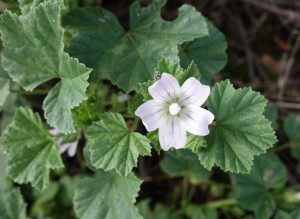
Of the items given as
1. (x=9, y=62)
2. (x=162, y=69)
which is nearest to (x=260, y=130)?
(x=162, y=69)

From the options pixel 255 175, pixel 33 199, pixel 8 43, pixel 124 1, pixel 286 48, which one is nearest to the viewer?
pixel 8 43

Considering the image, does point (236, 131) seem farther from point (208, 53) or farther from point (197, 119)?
point (208, 53)

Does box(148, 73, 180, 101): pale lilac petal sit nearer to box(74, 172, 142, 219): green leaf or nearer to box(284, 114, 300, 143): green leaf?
box(74, 172, 142, 219): green leaf

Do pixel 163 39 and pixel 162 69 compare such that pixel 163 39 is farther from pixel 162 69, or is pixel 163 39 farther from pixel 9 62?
pixel 9 62

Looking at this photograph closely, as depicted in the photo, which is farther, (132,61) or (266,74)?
(266,74)

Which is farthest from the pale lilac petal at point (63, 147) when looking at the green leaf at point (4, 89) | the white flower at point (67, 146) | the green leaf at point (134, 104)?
the green leaf at point (134, 104)

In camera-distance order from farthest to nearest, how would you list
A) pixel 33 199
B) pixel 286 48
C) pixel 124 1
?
pixel 286 48 < pixel 124 1 < pixel 33 199

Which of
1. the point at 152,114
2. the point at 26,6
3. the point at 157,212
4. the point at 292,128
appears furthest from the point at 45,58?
the point at 292,128
